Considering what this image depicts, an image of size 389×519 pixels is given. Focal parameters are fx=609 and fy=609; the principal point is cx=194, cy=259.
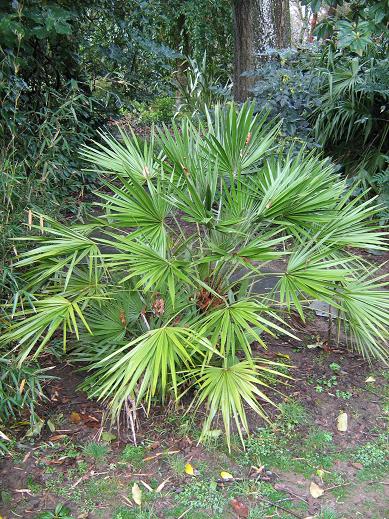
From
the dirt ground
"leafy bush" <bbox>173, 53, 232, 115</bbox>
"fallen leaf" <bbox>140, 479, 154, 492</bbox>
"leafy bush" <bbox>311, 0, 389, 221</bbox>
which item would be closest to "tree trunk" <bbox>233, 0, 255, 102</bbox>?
"leafy bush" <bbox>173, 53, 232, 115</bbox>

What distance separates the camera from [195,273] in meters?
3.61

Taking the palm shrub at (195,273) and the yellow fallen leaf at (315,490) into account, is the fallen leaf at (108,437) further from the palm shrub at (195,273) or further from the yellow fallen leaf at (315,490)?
the yellow fallen leaf at (315,490)

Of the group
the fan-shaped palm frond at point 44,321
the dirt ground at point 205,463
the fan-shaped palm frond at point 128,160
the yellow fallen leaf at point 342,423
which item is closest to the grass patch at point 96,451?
the dirt ground at point 205,463

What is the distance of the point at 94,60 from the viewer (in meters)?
6.11

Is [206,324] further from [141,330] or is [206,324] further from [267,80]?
[267,80]

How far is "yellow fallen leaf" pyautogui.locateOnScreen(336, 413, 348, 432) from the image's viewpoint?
3.59m

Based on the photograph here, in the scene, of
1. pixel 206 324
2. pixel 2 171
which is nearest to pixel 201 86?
pixel 2 171

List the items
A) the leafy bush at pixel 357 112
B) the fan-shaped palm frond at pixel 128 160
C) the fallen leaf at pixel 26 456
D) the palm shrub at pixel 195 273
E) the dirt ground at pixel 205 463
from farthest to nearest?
the leafy bush at pixel 357 112 < the fan-shaped palm frond at pixel 128 160 < the fallen leaf at pixel 26 456 < the palm shrub at pixel 195 273 < the dirt ground at pixel 205 463

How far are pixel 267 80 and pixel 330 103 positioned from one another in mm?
729

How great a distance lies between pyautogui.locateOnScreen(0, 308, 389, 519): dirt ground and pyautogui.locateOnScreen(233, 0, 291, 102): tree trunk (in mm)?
4481

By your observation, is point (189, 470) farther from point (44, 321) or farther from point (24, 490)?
point (44, 321)

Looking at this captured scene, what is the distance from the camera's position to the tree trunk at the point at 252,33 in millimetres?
7230

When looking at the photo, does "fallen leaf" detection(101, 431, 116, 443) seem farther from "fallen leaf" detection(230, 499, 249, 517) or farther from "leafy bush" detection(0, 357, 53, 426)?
"fallen leaf" detection(230, 499, 249, 517)

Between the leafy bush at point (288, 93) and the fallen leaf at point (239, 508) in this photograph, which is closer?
the fallen leaf at point (239, 508)
